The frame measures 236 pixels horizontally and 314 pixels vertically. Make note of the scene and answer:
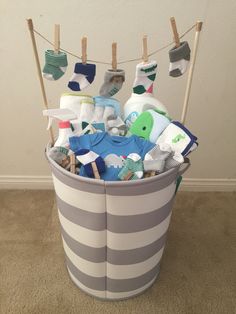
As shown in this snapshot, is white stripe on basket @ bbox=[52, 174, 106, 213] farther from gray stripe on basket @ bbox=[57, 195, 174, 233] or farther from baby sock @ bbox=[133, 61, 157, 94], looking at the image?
baby sock @ bbox=[133, 61, 157, 94]

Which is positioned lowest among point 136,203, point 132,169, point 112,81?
point 136,203

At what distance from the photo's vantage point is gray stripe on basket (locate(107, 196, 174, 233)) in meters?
0.82

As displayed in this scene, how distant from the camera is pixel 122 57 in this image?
1194 mm

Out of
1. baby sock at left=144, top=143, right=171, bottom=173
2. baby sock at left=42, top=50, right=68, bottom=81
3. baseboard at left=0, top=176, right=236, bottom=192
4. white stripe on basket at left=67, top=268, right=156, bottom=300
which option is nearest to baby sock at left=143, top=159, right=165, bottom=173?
baby sock at left=144, top=143, right=171, bottom=173

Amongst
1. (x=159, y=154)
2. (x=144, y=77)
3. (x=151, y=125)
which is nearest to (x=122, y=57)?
(x=144, y=77)

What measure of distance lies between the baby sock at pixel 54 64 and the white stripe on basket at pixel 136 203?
14.3 inches

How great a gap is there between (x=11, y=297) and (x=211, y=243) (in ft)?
2.64

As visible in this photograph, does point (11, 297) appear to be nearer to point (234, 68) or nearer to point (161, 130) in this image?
point (161, 130)

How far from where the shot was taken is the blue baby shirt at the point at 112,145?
31.7 inches

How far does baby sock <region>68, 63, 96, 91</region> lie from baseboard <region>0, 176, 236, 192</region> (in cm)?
77

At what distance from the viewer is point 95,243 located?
881mm

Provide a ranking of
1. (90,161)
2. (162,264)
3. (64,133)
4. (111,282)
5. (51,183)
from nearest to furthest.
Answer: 1. (90,161)
2. (64,133)
3. (111,282)
4. (162,264)
5. (51,183)

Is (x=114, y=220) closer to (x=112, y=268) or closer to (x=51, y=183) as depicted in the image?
(x=112, y=268)

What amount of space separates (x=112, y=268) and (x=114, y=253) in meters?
0.07
